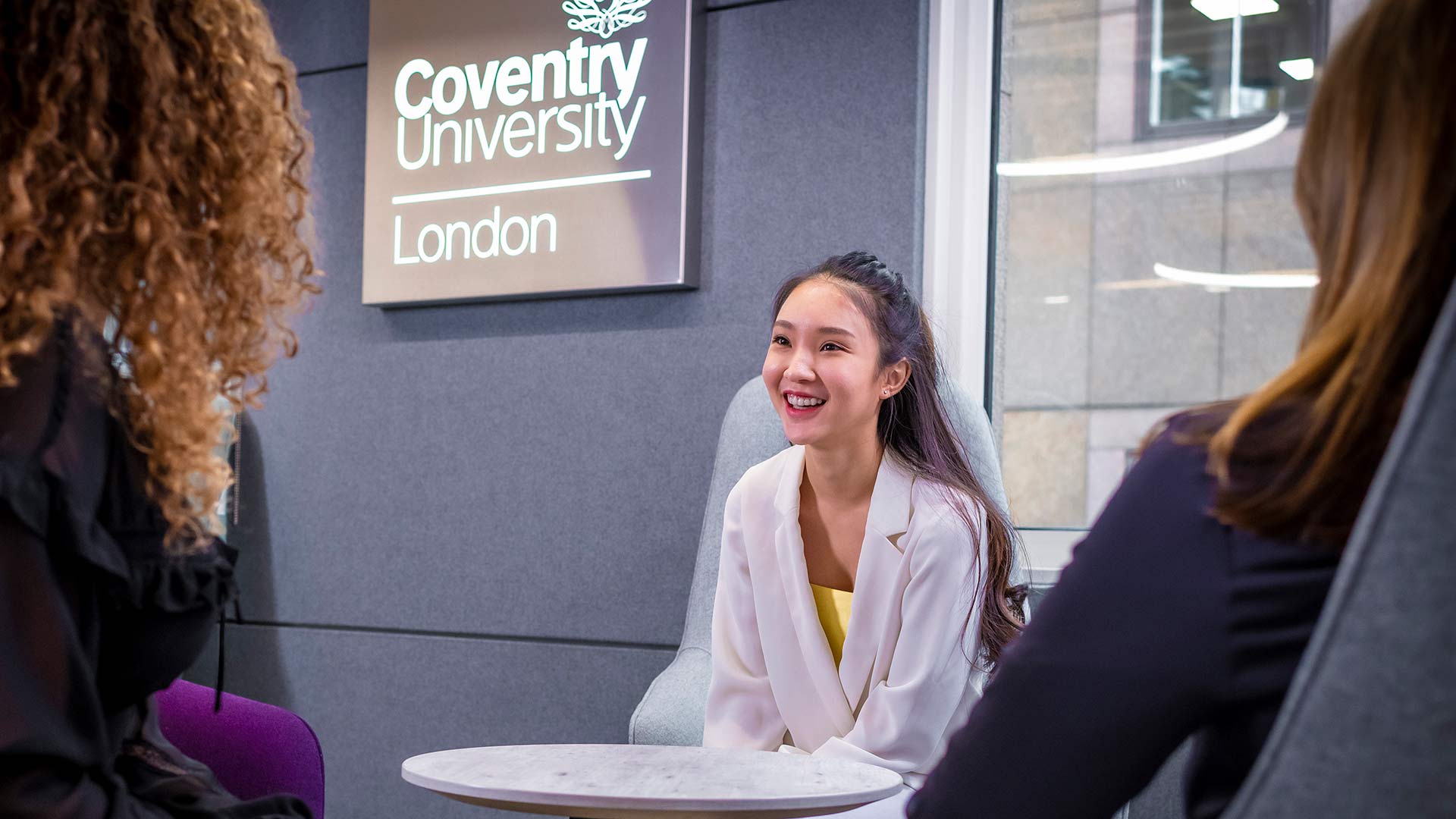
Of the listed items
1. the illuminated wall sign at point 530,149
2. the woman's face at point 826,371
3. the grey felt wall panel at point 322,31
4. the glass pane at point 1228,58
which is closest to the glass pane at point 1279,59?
the glass pane at point 1228,58

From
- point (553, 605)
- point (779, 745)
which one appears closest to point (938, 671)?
point (779, 745)

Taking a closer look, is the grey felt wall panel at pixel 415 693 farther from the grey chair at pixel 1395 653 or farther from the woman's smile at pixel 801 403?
the grey chair at pixel 1395 653

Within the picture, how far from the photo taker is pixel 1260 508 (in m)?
0.81

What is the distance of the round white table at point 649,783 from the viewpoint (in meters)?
1.50

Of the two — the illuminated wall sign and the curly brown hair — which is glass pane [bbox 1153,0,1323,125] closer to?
the illuminated wall sign

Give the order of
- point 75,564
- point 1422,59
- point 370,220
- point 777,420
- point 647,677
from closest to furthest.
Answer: point 1422,59 → point 75,564 → point 777,420 → point 647,677 → point 370,220

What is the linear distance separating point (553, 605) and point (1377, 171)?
2.75 m

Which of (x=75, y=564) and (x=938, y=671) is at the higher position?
(x=75, y=564)

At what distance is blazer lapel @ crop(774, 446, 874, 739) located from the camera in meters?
2.32

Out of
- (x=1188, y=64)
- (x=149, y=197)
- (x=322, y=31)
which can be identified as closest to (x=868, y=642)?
(x=1188, y=64)

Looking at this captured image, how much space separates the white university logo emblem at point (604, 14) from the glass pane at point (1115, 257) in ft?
2.96

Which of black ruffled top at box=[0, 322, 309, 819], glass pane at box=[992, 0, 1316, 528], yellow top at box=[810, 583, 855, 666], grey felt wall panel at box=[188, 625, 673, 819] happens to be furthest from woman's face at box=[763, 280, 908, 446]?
black ruffled top at box=[0, 322, 309, 819]

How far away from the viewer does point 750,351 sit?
3.13 m

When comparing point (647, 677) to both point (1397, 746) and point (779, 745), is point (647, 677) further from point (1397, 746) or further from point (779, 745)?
point (1397, 746)
